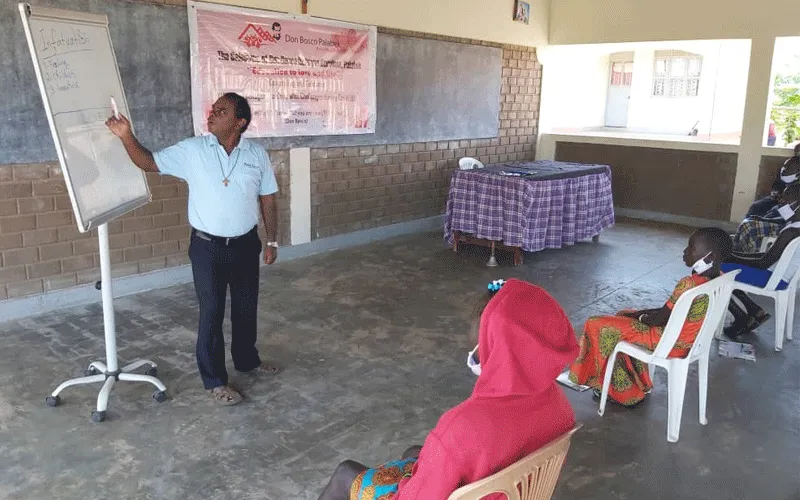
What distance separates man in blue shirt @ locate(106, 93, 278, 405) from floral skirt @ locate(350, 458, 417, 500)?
64.7 inches

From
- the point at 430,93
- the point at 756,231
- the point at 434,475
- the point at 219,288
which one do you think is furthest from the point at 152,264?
the point at 756,231

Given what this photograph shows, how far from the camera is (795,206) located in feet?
15.2

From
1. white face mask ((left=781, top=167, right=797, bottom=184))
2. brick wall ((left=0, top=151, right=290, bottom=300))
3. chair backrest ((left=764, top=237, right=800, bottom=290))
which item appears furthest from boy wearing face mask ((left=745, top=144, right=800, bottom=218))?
brick wall ((left=0, top=151, right=290, bottom=300))

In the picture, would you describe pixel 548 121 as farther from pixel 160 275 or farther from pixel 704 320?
pixel 704 320

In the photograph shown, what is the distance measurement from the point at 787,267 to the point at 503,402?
131 inches

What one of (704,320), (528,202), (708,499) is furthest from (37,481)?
(528,202)

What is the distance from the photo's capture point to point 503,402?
154 centimetres

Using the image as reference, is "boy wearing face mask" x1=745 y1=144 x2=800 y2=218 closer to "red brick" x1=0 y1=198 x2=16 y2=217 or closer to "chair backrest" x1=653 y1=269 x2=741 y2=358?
"chair backrest" x1=653 y1=269 x2=741 y2=358

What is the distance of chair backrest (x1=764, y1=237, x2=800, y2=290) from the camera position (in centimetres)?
400

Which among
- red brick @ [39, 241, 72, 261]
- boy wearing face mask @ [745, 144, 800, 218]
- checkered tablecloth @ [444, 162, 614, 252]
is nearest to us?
red brick @ [39, 241, 72, 261]

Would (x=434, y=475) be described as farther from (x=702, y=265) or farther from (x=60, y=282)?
(x=60, y=282)

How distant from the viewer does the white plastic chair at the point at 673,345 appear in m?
2.92

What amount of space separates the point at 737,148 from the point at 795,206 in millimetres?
3768

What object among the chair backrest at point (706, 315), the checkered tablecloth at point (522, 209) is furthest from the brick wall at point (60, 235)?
the chair backrest at point (706, 315)
